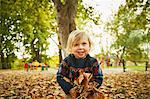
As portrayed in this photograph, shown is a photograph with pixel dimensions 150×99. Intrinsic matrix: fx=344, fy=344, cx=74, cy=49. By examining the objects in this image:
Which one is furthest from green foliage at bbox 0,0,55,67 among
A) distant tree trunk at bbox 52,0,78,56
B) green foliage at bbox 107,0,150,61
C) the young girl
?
the young girl

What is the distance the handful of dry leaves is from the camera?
3482mm

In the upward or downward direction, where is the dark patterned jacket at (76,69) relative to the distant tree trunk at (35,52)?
downward

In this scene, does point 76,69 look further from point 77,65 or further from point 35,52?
point 35,52

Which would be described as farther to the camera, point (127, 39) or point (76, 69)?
point (127, 39)

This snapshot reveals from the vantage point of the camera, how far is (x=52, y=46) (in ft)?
161

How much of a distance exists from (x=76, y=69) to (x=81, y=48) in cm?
23

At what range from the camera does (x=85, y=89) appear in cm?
349

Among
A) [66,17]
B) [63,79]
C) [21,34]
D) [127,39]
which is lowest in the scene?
[63,79]

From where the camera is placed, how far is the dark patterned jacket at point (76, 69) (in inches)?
141

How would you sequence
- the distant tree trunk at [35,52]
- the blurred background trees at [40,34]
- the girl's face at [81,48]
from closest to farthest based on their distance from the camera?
the girl's face at [81,48] → the blurred background trees at [40,34] → the distant tree trunk at [35,52]

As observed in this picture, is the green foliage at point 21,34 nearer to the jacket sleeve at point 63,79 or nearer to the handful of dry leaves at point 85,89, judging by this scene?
the jacket sleeve at point 63,79

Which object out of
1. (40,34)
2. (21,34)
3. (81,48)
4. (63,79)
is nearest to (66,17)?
(81,48)

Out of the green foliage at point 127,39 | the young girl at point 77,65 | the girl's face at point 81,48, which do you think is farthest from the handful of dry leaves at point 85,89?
the green foliage at point 127,39

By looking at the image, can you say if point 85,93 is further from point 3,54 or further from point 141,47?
point 141,47
